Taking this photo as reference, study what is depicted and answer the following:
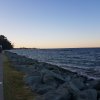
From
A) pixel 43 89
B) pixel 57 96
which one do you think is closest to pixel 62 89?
pixel 57 96

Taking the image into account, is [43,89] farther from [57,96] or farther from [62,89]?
[57,96]

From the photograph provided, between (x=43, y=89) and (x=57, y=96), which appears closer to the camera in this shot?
(x=57, y=96)

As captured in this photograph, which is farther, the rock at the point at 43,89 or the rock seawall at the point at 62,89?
the rock at the point at 43,89

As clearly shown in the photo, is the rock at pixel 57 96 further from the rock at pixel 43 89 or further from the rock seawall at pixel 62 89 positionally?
the rock at pixel 43 89

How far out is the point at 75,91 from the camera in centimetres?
A: 1077

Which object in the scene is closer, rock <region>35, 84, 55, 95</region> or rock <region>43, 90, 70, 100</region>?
rock <region>43, 90, 70, 100</region>

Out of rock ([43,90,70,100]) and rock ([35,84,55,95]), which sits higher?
rock ([43,90,70,100])

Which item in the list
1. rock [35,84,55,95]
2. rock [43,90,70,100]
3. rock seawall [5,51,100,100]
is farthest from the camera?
rock [35,84,55,95]

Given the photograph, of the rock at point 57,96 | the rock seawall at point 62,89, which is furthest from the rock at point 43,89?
the rock at point 57,96

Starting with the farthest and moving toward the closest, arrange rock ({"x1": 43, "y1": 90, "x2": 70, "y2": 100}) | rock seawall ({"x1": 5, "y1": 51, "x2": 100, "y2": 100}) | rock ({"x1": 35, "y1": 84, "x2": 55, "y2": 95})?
rock ({"x1": 35, "y1": 84, "x2": 55, "y2": 95}), rock seawall ({"x1": 5, "y1": 51, "x2": 100, "y2": 100}), rock ({"x1": 43, "y1": 90, "x2": 70, "y2": 100})

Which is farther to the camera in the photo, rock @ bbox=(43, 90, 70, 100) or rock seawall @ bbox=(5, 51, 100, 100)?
rock seawall @ bbox=(5, 51, 100, 100)

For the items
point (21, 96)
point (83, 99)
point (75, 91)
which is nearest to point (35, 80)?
point (21, 96)

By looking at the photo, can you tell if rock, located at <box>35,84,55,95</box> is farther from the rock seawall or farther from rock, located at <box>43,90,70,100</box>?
rock, located at <box>43,90,70,100</box>

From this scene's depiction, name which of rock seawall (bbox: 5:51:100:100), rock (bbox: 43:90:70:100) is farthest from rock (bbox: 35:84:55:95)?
rock (bbox: 43:90:70:100)
